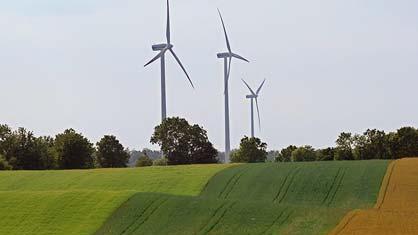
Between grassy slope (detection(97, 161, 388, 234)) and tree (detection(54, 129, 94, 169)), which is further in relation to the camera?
tree (detection(54, 129, 94, 169))

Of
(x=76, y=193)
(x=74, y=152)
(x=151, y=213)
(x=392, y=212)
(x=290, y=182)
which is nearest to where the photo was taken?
(x=392, y=212)

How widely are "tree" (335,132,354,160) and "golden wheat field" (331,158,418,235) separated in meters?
37.9

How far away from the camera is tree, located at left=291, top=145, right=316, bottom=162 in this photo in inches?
4380

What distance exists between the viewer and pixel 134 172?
76938 millimetres

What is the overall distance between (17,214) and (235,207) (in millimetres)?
14285

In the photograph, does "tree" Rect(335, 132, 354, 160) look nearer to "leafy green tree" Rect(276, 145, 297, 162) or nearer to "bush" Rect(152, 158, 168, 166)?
"leafy green tree" Rect(276, 145, 297, 162)

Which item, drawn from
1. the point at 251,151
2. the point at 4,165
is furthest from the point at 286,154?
the point at 4,165

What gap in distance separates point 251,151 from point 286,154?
204 inches

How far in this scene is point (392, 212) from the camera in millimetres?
48844

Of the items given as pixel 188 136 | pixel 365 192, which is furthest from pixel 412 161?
pixel 188 136

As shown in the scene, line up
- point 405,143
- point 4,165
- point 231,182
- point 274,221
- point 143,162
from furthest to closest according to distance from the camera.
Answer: point 143,162 < point 405,143 < point 4,165 < point 231,182 < point 274,221

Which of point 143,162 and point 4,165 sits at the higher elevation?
point 143,162

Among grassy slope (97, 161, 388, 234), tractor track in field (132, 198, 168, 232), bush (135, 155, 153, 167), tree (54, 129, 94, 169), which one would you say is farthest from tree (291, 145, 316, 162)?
tractor track in field (132, 198, 168, 232)

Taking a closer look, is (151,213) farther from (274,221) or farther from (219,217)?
(274,221)
